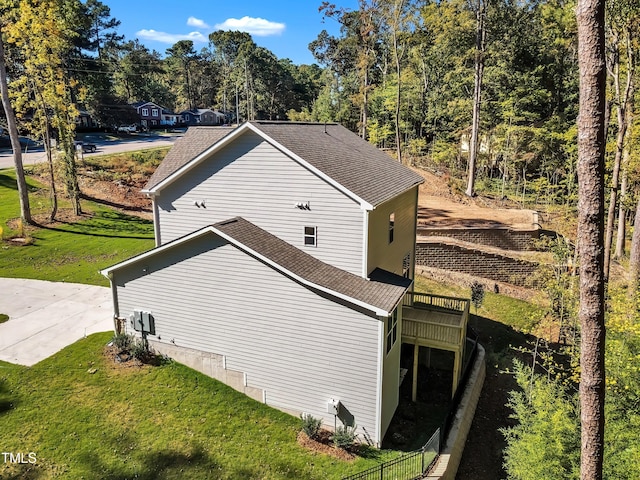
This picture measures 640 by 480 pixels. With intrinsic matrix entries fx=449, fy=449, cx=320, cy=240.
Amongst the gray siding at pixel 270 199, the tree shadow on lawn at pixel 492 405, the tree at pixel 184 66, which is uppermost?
the tree at pixel 184 66

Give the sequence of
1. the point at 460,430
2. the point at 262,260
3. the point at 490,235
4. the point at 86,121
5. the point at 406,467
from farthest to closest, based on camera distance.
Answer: the point at 86,121
the point at 490,235
the point at 460,430
the point at 262,260
the point at 406,467

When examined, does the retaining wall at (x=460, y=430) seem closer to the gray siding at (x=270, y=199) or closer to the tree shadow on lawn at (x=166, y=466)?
the tree shadow on lawn at (x=166, y=466)

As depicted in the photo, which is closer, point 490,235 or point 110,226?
point 490,235

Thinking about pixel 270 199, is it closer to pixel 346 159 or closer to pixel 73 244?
pixel 346 159

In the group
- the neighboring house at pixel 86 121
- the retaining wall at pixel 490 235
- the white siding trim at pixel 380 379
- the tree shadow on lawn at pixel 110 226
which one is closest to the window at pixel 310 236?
the white siding trim at pixel 380 379

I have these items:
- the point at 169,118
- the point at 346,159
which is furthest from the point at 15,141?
the point at 169,118

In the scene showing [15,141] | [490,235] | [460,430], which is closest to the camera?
[460,430]

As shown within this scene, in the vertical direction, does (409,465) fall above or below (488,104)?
below
